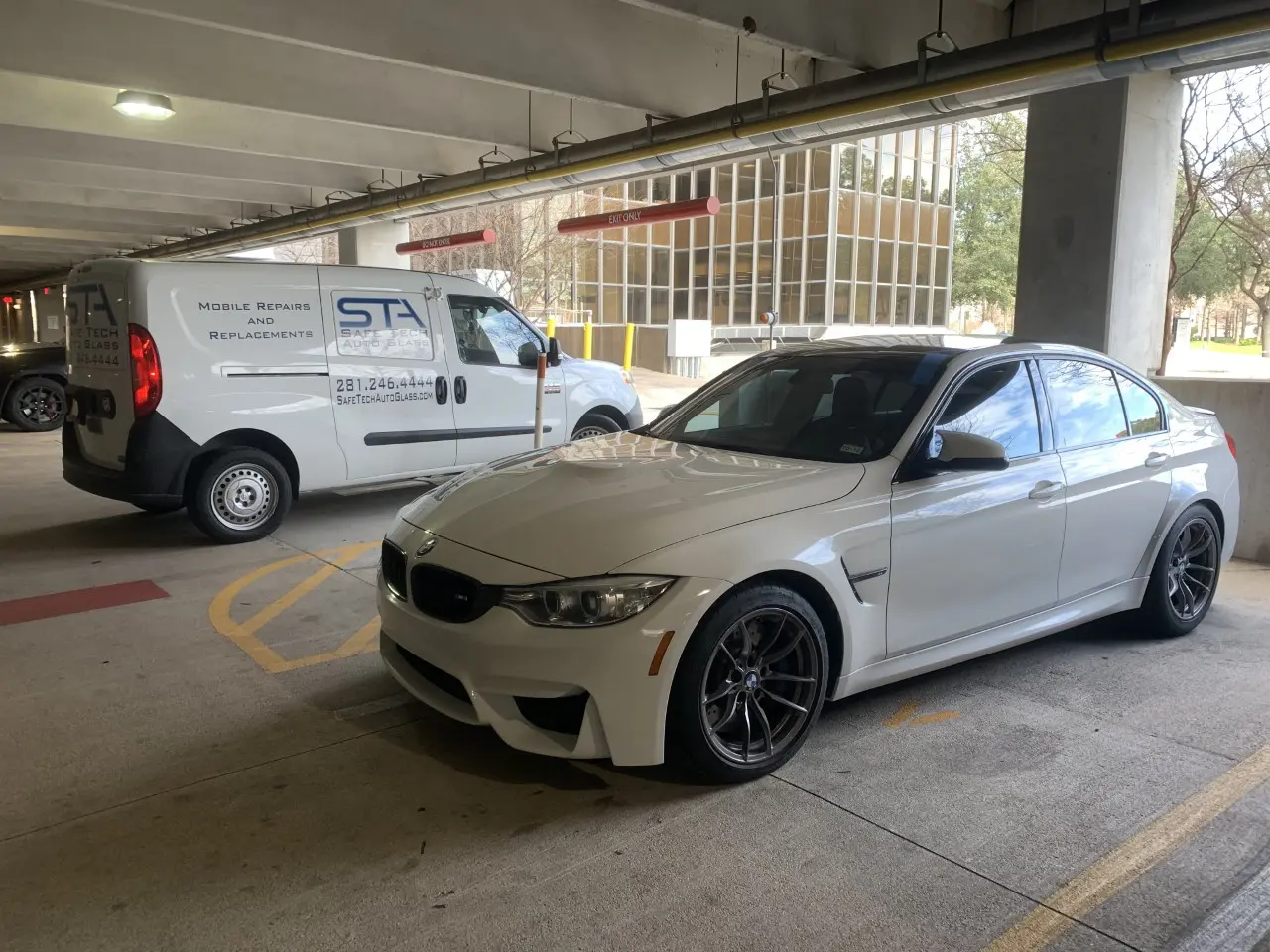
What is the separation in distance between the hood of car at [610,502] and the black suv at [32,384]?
13.4m

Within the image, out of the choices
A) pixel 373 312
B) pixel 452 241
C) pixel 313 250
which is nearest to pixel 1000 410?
pixel 373 312

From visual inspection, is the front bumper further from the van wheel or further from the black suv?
the black suv

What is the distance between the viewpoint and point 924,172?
115 ft

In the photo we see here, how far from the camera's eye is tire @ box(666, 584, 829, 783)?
10.7ft

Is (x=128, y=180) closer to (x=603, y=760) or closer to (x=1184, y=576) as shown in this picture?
(x=603, y=760)

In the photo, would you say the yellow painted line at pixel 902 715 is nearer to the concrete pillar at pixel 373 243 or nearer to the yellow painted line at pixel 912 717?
the yellow painted line at pixel 912 717

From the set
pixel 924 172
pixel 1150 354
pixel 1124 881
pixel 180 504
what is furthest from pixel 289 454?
pixel 924 172

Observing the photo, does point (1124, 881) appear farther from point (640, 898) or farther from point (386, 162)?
point (386, 162)

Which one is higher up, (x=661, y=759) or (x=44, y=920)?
(x=661, y=759)

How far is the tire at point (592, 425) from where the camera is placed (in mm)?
9414

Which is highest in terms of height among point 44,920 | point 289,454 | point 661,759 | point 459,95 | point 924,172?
point 924,172

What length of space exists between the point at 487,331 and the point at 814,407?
4.85 meters

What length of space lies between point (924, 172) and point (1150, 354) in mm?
30227

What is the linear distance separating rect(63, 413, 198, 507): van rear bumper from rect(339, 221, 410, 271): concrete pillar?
34.7 ft
